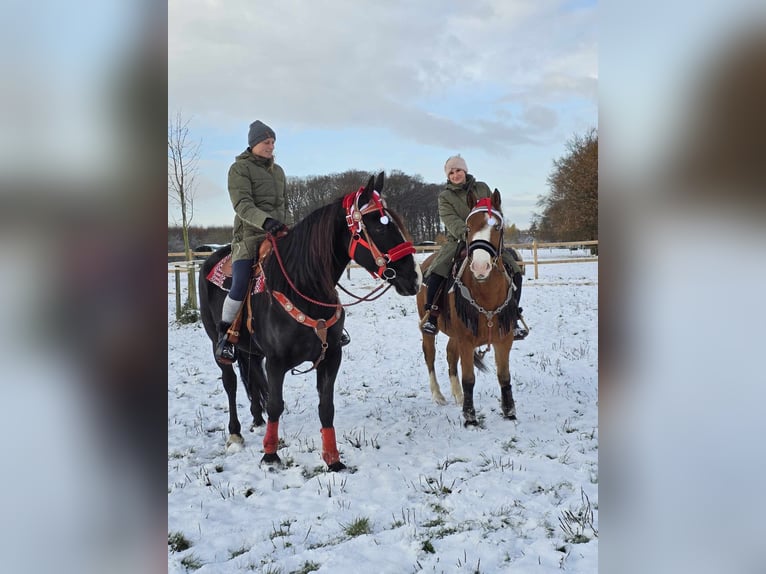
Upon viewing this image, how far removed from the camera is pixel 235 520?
3266mm

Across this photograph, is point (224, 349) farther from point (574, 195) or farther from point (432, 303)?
point (574, 195)

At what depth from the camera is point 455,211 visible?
18.4ft

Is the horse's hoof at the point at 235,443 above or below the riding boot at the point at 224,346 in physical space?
below

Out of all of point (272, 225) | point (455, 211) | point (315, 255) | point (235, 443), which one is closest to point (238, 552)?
point (235, 443)

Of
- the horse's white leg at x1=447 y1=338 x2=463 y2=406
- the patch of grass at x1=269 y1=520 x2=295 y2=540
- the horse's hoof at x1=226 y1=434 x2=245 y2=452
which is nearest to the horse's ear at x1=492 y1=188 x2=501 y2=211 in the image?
the horse's white leg at x1=447 y1=338 x2=463 y2=406

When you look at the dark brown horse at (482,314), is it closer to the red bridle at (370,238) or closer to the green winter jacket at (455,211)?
the green winter jacket at (455,211)

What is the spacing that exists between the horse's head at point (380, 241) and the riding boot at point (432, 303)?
2.02 meters

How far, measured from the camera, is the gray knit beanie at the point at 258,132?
431 cm

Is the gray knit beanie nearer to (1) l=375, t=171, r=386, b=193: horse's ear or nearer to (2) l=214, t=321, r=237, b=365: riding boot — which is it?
(1) l=375, t=171, r=386, b=193: horse's ear

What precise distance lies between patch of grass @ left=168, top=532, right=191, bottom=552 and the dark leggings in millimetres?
2102

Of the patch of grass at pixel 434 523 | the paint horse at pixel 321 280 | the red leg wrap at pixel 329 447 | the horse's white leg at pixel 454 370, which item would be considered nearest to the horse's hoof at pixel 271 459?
the paint horse at pixel 321 280
